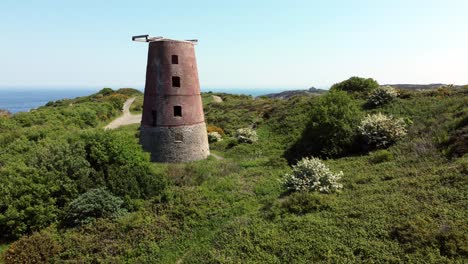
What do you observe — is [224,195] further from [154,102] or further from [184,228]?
[154,102]

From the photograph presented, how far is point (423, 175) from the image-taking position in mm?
13086

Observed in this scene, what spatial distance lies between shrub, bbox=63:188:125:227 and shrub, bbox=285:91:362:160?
41.0 feet

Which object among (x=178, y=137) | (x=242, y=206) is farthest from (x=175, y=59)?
(x=242, y=206)

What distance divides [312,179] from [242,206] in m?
3.79

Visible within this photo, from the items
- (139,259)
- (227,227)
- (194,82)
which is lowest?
(139,259)

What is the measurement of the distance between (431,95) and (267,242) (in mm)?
24615

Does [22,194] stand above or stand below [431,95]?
below

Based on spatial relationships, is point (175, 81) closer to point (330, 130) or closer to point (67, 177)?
point (67, 177)

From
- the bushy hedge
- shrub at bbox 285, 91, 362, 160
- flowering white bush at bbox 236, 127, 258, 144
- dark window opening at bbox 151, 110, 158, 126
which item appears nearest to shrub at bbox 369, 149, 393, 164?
shrub at bbox 285, 91, 362, 160

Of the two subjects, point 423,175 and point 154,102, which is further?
point 154,102

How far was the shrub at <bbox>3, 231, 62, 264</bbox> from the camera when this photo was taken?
37.9 feet

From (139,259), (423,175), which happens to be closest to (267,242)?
(139,259)

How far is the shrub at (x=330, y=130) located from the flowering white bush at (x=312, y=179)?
622 cm

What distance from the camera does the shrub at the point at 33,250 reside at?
11539mm
